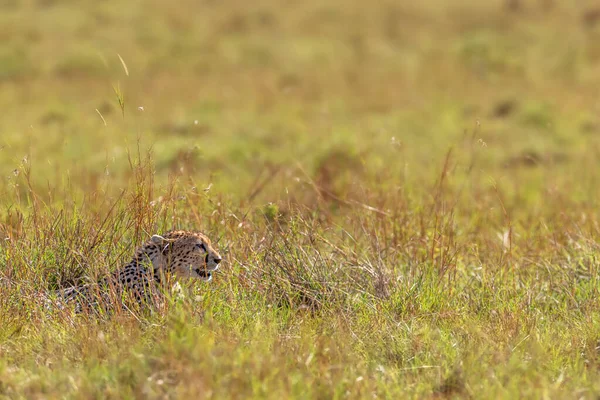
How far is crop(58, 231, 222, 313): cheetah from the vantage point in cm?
442

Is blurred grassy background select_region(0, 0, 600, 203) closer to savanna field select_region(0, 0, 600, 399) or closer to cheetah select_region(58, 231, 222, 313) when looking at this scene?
savanna field select_region(0, 0, 600, 399)

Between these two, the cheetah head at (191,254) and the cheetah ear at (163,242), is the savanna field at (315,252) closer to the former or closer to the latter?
the cheetah head at (191,254)

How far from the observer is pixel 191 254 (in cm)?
477

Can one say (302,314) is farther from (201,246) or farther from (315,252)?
(201,246)

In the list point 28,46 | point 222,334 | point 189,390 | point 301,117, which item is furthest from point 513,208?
point 28,46

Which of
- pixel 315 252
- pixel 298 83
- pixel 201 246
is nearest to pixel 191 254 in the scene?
pixel 201 246

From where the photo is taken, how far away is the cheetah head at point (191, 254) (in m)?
4.73

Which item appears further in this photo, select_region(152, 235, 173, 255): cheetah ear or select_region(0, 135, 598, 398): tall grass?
select_region(152, 235, 173, 255): cheetah ear

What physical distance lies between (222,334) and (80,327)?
599 mm

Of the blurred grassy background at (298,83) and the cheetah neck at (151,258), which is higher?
the cheetah neck at (151,258)

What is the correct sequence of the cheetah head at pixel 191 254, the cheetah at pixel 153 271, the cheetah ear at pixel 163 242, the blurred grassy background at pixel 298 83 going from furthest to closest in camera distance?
the blurred grassy background at pixel 298 83
the cheetah head at pixel 191 254
the cheetah ear at pixel 163 242
the cheetah at pixel 153 271

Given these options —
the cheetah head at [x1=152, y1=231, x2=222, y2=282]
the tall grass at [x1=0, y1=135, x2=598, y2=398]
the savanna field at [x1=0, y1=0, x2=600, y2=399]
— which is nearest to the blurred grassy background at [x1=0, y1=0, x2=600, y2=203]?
the savanna field at [x1=0, y1=0, x2=600, y2=399]

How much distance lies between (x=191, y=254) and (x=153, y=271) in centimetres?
23

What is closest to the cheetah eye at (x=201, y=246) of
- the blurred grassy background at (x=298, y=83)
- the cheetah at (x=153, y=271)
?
the cheetah at (x=153, y=271)
